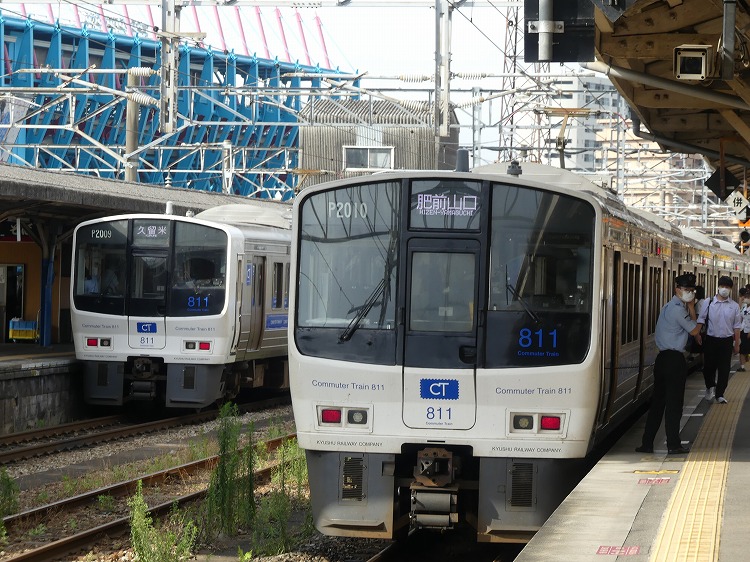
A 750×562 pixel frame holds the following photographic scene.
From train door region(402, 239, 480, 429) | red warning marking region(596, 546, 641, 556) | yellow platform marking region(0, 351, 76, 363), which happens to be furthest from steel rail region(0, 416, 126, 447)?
red warning marking region(596, 546, 641, 556)

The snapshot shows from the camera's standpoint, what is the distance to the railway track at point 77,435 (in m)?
14.3

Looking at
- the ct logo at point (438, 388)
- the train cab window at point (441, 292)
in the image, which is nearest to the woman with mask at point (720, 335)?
the train cab window at point (441, 292)

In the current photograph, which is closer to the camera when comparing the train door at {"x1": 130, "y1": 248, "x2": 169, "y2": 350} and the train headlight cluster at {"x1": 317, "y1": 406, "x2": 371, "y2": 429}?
the train headlight cluster at {"x1": 317, "y1": 406, "x2": 371, "y2": 429}

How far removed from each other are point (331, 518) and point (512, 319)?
1788 millimetres

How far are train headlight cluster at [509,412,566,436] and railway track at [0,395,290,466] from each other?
723 centimetres

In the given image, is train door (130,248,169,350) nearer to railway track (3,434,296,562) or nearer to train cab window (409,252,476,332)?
railway track (3,434,296,562)

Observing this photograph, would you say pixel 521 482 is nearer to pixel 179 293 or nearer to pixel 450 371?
pixel 450 371

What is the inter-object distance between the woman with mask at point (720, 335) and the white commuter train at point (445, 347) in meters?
6.32

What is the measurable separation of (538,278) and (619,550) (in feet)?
8.10

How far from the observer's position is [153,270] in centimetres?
1728

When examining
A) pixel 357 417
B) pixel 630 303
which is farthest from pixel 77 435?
pixel 357 417

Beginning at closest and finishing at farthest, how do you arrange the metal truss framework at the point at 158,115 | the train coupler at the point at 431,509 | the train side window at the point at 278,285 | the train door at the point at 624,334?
the train coupler at the point at 431,509 → the train door at the point at 624,334 → the train side window at the point at 278,285 → the metal truss framework at the point at 158,115

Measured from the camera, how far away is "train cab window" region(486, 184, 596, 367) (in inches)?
331

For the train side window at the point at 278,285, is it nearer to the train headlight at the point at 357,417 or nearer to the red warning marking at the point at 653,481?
the train headlight at the point at 357,417
